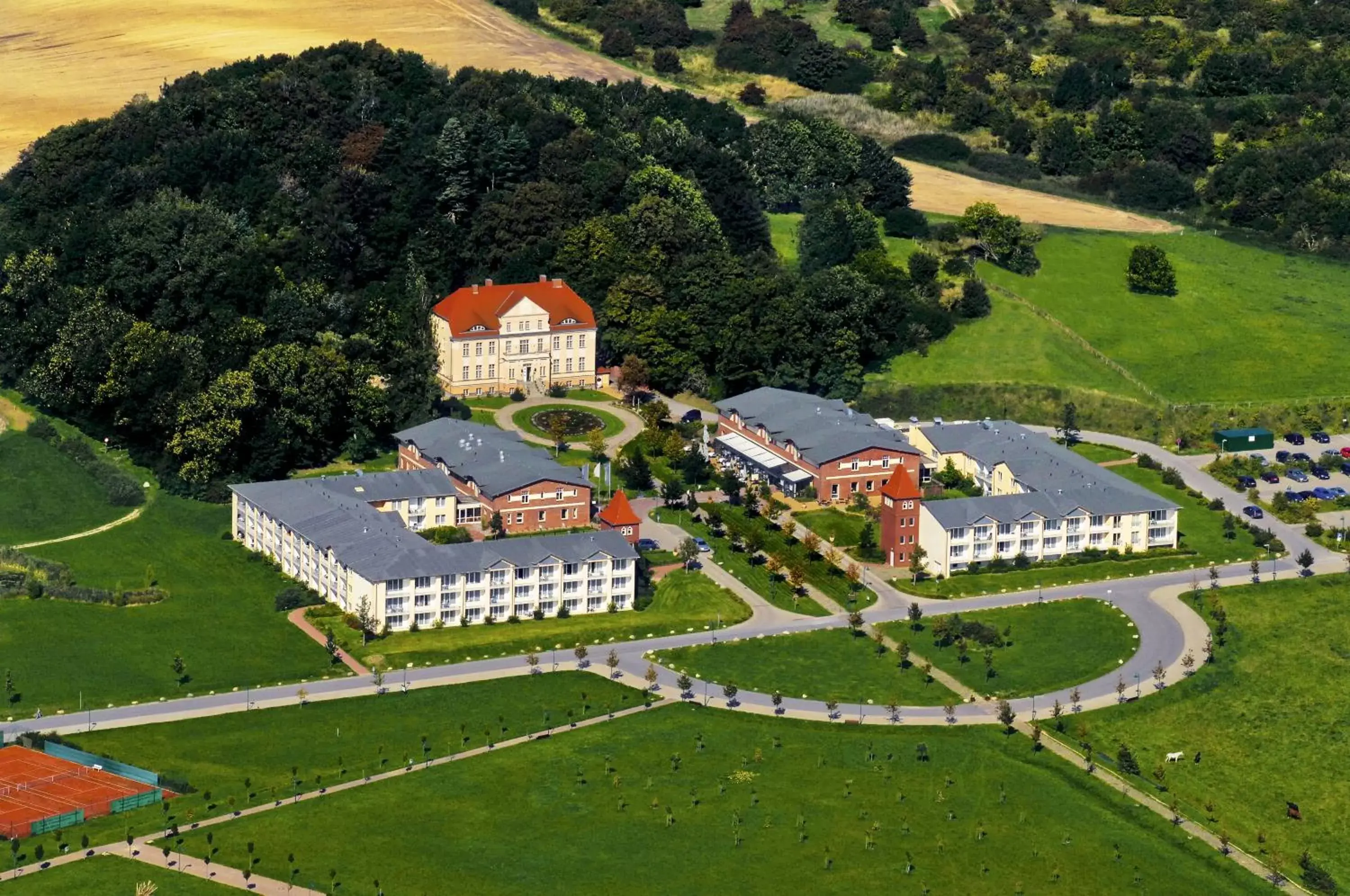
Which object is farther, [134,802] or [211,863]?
[134,802]

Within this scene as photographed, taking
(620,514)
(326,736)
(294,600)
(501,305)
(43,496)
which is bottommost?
(43,496)

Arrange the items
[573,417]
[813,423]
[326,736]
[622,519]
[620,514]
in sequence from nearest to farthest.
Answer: [326,736] < [622,519] < [620,514] < [813,423] < [573,417]

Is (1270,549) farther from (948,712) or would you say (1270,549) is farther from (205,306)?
(205,306)

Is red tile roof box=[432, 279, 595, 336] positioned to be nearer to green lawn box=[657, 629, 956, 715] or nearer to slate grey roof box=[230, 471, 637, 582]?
slate grey roof box=[230, 471, 637, 582]

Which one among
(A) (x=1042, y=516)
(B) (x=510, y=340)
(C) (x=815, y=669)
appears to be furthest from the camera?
(B) (x=510, y=340)

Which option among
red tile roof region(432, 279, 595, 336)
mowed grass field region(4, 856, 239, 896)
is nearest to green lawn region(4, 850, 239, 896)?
mowed grass field region(4, 856, 239, 896)

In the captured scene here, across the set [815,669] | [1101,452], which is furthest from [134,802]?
[1101,452]

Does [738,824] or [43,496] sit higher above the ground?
[738,824]

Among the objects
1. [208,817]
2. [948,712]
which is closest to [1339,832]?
[948,712]

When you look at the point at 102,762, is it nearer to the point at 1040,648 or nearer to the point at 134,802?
the point at 134,802
